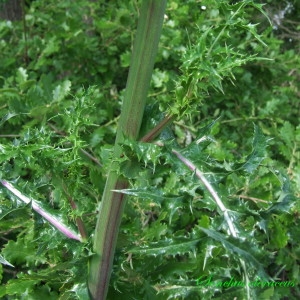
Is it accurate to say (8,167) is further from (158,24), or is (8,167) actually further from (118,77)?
(118,77)

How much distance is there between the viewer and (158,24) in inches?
36.3

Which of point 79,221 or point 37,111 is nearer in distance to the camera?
point 79,221

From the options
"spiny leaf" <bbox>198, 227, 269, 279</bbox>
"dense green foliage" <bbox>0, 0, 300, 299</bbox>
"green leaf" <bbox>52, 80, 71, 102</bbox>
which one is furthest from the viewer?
"green leaf" <bbox>52, 80, 71, 102</bbox>

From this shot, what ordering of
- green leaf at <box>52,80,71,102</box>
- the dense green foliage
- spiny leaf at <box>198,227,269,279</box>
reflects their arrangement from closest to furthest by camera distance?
1. spiny leaf at <box>198,227,269,279</box>
2. the dense green foliage
3. green leaf at <box>52,80,71,102</box>

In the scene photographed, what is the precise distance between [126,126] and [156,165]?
0.47 feet

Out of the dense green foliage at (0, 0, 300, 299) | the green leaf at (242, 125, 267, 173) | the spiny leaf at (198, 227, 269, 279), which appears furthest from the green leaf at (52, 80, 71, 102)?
the spiny leaf at (198, 227, 269, 279)

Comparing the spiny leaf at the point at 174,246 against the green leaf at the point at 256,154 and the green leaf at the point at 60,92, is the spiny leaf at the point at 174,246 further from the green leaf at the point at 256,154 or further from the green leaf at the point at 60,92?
the green leaf at the point at 60,92

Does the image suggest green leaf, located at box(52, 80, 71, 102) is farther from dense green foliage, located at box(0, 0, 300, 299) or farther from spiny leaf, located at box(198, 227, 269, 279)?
spiny leaf, located at box(198, 227, 269, 279)

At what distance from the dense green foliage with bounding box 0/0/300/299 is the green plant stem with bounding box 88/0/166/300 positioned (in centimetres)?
3

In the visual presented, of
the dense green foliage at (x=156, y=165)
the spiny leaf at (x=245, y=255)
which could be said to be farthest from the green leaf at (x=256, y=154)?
the spiny leaf at (x=245, y=255)

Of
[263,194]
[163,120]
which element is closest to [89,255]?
[163,120]

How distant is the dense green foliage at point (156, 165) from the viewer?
3.09 feet

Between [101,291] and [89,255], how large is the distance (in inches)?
4.7

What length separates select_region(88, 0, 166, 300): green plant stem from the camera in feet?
3.02
